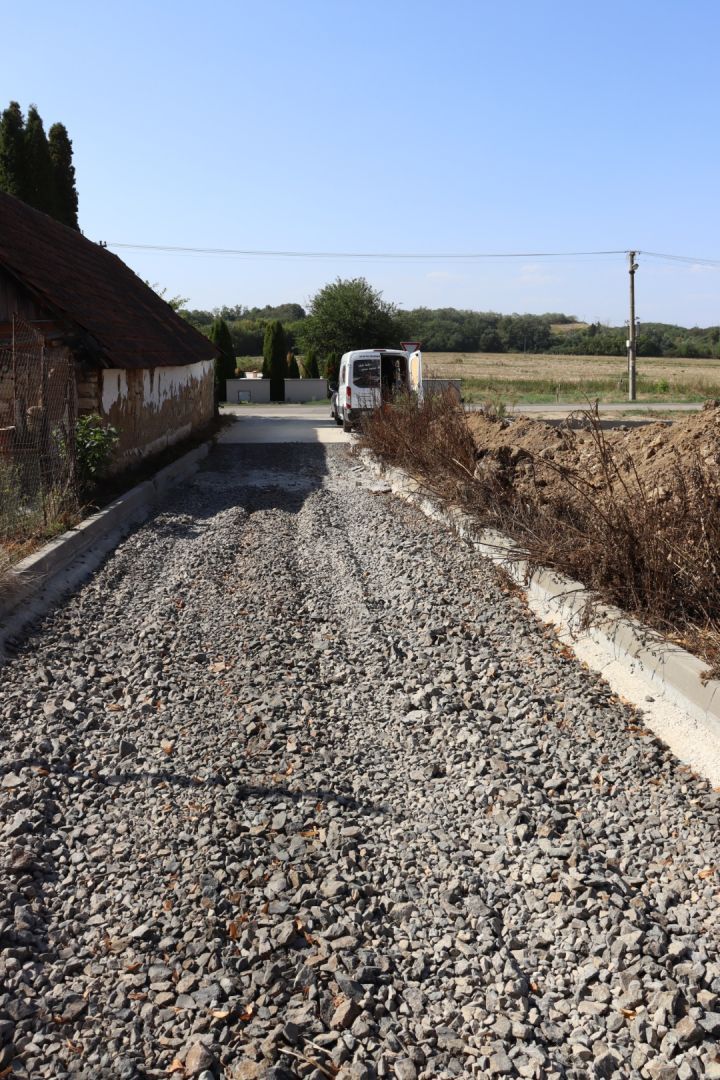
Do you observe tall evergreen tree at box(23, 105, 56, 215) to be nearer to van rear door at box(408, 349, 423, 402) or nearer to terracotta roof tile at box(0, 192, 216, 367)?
terracotta roof tile at box(0, 192, 216, 367)

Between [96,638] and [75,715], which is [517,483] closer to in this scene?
[96,638]

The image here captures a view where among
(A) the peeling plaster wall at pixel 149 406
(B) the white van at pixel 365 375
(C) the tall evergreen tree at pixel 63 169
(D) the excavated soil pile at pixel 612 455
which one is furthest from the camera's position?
(C) the tall evergreen tree at pixel 63 169

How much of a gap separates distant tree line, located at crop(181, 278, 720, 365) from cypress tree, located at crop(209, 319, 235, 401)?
6466 millimetres

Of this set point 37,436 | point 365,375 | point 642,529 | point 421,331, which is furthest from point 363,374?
point 421,331

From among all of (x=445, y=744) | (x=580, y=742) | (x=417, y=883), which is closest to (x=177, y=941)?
(x=417, y=883)

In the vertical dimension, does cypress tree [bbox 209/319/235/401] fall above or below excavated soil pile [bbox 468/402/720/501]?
above

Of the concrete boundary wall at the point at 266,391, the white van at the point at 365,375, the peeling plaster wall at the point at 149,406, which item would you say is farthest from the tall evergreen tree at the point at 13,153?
the concrete boundary wall at the point at 266,391

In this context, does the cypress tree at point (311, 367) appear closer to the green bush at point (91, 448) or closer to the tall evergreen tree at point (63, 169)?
the tall evergreen tree at point (63, 169)

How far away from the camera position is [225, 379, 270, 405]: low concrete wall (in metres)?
46.8

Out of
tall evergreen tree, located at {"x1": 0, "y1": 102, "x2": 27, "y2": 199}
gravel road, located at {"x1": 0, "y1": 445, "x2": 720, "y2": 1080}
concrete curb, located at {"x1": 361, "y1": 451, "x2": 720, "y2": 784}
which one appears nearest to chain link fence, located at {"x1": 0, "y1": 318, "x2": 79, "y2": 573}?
gravel road, located at {"x1": 0, "y1": 445, "x2": 720, "y2": 1080}

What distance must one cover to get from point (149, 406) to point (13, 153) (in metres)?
19.3

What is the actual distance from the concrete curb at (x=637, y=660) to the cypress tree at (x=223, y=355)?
1555 inches

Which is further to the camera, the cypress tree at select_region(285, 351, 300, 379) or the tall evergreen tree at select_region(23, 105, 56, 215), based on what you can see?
the cypress tree at select_region(285, 351, 300, 379)

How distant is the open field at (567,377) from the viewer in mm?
48719
